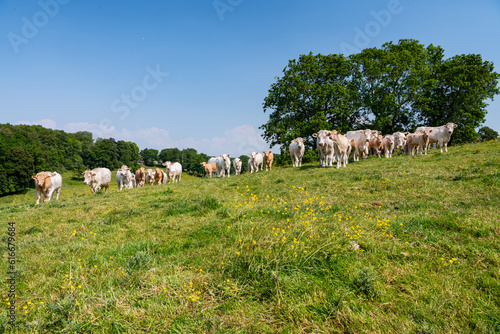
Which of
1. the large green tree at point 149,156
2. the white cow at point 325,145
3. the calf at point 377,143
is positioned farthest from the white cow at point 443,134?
the large green tree at point 149,156

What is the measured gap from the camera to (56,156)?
84.9 metres

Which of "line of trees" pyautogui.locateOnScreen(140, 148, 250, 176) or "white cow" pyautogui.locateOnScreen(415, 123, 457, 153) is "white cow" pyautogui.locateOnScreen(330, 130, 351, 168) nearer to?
"white cow" pyautogui.locateOnScreen(415, 123, 457, 153)

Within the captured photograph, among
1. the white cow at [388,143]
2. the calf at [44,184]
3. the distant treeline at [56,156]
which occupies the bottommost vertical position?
the calf at [44,184]

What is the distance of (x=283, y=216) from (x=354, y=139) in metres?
19.4

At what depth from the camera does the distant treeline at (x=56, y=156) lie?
50.8m

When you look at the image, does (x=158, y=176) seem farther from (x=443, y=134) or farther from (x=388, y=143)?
(x=443, y=134)

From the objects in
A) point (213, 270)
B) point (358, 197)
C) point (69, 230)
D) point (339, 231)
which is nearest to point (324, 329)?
point (213, 270)

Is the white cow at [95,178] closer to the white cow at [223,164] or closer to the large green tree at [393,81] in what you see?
the white cow at [223,164]

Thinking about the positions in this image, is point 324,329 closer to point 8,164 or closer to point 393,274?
point 393,274

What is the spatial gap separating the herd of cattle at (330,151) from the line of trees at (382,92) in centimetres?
699

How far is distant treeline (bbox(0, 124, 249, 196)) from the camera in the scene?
50750 millimetres

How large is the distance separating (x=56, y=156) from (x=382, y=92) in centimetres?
10395

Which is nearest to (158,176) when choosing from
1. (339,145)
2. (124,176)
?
(124,176)

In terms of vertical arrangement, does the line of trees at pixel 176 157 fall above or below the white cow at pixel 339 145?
above
